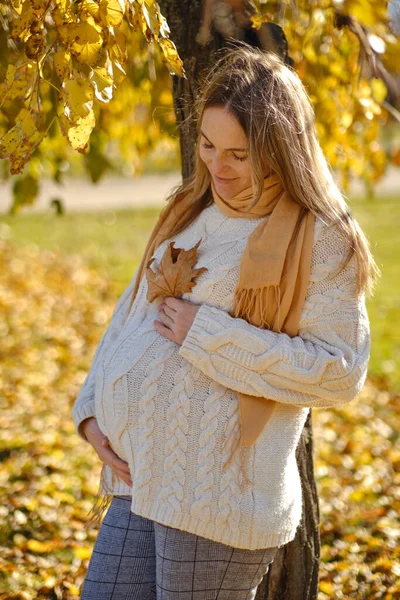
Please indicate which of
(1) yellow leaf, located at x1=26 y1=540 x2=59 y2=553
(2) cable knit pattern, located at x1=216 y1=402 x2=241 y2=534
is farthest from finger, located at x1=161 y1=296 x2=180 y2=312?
(1) yellow leaf, located at x1=26 y1=540 x2=59 y2=553

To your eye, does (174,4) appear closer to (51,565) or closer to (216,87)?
(216,87)

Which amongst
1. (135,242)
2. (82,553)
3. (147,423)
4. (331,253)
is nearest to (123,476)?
(147,423)

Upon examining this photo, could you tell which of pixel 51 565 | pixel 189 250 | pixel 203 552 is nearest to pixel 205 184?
pixel 189 250

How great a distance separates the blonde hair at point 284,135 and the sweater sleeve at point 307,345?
43 mm

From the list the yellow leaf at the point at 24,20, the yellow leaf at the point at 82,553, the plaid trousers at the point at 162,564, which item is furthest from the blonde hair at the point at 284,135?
the yellow leaf at the point at 82,553

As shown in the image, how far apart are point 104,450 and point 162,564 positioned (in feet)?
1.13

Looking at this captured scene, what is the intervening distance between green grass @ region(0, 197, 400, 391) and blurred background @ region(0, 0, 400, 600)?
5cm

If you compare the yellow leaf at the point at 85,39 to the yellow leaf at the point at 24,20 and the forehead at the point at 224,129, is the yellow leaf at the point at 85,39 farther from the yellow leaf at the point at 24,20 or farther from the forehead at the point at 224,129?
the forehead at the point at 224,129

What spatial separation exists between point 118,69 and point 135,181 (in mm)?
15425

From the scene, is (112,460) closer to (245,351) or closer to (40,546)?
(245,351)

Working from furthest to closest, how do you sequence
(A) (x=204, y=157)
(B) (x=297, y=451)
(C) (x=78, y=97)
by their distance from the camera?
(B) (x=297, y=451) → (A) (x=204, y=157) → (C) (x=78, y=97)

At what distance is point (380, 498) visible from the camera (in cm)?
405

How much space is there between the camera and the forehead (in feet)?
6.19

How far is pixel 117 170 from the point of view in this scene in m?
5.11
